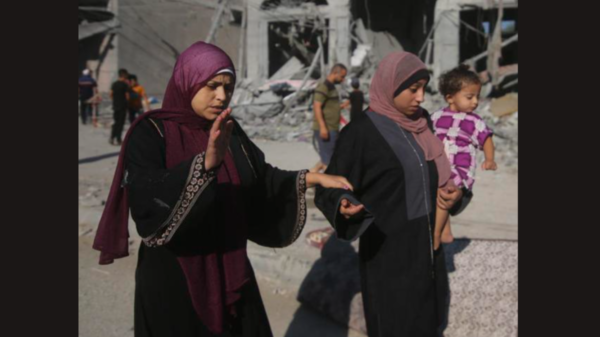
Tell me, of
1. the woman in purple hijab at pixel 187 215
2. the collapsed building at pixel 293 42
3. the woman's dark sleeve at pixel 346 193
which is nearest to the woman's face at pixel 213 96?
the woman in purple hijab at pixel 187 215

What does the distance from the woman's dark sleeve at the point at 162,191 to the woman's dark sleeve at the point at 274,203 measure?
0.41 meters

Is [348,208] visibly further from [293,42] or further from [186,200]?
[293,42]

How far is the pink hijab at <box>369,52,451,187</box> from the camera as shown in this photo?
292cm

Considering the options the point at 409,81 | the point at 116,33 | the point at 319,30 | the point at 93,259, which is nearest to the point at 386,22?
the point at 319,30

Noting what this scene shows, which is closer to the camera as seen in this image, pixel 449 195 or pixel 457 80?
pixel 449 195

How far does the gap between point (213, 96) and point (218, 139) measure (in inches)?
13.0

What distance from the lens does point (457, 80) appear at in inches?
134

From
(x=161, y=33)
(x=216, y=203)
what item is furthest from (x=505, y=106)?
(x=216, y=203)

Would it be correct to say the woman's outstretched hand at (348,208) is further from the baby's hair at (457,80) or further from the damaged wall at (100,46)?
the damaged wall at (100,46)

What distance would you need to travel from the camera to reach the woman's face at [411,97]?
2938mm

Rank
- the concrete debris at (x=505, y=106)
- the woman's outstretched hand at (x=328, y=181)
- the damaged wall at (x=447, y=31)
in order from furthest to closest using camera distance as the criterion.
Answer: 1. the damaged wall at (x=447, y=31)
2. the concrete debris at (x=505, y=106)
3. the woman's outstretched hand at (x=328, y=181)

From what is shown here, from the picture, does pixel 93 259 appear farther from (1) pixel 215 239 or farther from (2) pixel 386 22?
(2) pixel 386 22

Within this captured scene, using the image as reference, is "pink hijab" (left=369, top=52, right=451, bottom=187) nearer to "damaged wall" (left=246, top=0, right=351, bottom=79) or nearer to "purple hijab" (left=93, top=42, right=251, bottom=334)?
"purple hijab" (left=93, top=42, right=251, bottom=334)

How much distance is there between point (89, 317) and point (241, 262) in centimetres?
240
